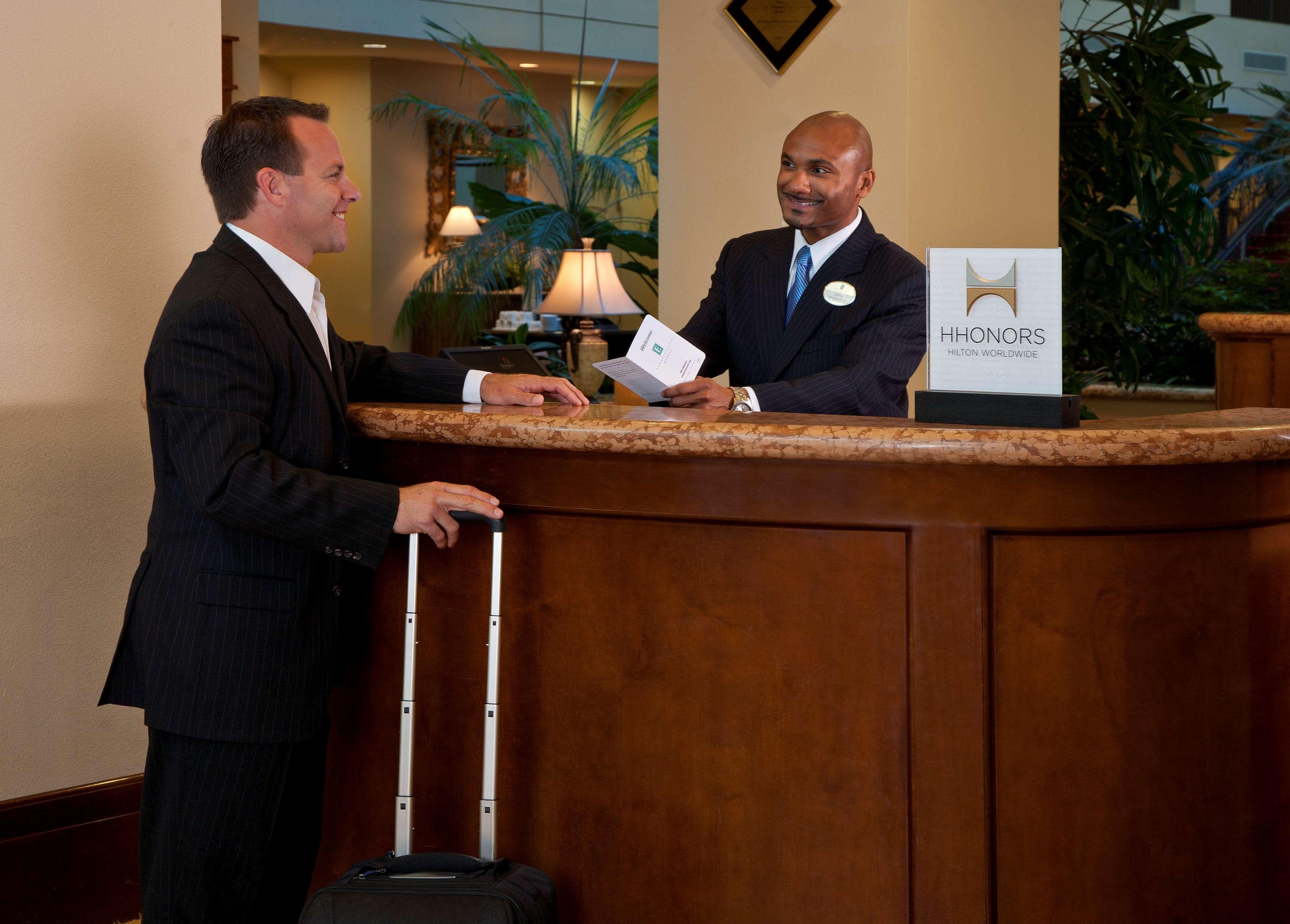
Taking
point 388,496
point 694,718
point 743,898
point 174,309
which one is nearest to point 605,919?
point 743,898

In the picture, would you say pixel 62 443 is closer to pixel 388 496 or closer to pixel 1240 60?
pixel 388 496

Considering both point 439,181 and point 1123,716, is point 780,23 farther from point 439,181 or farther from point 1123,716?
point 439,181

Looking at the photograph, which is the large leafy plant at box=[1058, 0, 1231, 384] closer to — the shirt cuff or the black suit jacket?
the black suit jacket

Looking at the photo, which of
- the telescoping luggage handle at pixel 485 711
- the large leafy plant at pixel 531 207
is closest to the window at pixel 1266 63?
the large leafy plant at pixel 531 207

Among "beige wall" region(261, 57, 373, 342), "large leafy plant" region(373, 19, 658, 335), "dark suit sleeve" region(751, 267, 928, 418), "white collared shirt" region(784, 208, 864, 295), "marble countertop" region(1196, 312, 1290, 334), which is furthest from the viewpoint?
"beige wall" region(261, 57, 373, 342)

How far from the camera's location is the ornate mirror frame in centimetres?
1279

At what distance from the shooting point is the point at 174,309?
1.93 metres

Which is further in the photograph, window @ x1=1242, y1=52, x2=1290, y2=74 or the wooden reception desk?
window @ x1=1242, y1=52, x2=1290, y2=74

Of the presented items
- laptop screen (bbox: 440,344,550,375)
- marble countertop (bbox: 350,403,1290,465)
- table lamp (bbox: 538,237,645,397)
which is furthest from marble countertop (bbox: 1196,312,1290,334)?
laptop screen (bbox: 440,344,550,375)

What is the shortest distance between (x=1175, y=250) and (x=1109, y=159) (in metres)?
0.54

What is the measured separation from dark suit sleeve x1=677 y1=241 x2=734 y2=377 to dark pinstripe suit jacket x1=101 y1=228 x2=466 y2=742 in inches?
48.4

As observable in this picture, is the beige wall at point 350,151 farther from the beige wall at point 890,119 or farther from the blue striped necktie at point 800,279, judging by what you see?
the blue striped necktie at point 800,279

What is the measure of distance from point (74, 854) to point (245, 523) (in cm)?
131

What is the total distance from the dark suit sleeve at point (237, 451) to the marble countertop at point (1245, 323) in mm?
4212
